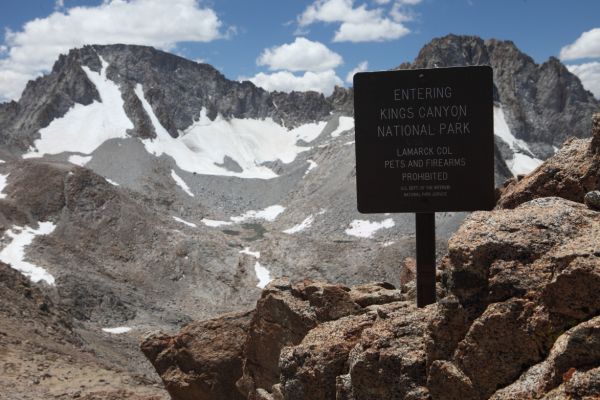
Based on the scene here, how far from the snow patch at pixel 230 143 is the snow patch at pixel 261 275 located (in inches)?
2448

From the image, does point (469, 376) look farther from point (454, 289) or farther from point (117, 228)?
point (117, 228)

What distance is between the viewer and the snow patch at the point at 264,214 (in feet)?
327

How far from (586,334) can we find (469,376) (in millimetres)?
1436

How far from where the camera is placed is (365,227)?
3095 inches

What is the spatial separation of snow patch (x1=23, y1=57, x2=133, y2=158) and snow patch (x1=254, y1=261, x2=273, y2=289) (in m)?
63.4

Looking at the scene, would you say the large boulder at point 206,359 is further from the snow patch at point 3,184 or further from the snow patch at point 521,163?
the snow patch at point 521,163

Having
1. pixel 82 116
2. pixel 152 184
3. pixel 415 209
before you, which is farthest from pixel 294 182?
pixel 415 209

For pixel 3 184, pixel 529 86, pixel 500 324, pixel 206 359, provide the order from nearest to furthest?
1. pixel 500 324
2. pixel 206 359
3. pixel 3 184
4. pixel 529 86

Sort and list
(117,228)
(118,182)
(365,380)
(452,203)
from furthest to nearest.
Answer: (118,182)
(117,228)
(452,203)
(365,380)

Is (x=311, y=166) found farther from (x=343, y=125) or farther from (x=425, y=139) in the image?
(x=425, y=139)

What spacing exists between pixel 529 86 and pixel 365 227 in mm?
95565

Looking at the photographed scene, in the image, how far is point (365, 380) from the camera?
755 cm

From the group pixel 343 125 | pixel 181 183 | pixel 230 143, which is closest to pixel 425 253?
pixel 181 183

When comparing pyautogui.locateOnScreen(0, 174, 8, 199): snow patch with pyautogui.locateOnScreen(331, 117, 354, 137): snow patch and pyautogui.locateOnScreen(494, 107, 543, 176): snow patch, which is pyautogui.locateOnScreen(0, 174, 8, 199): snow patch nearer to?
pyautogui.locateOnScreen(331, 117, 354, 137): snow patch
